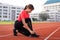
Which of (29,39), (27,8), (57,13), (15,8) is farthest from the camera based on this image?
(57,13)

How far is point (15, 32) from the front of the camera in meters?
6.69

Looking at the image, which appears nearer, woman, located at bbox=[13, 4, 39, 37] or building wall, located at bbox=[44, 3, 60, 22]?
woman, located at bbox=[13, 4, 39, 37]

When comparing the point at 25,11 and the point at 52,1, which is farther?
the point at 52,1

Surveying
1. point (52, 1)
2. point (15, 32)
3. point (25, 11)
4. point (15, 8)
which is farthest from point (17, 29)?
point (52, 1)

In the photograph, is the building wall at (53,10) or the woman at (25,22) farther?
the building wall at (53,10)

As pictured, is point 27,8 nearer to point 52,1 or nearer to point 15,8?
point 15,8

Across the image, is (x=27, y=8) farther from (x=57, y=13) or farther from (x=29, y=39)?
(x=57, y=13)

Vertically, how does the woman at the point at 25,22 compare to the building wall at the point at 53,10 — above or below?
below

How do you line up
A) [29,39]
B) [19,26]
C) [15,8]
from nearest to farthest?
[29,39] < [19,26] < [15,8]

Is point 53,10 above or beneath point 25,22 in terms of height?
above

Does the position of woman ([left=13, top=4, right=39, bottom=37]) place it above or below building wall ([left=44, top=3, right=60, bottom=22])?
below

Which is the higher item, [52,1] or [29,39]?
[52,1]

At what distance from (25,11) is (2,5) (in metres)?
64.9

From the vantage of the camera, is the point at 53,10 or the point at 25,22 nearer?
the point at 25,22
